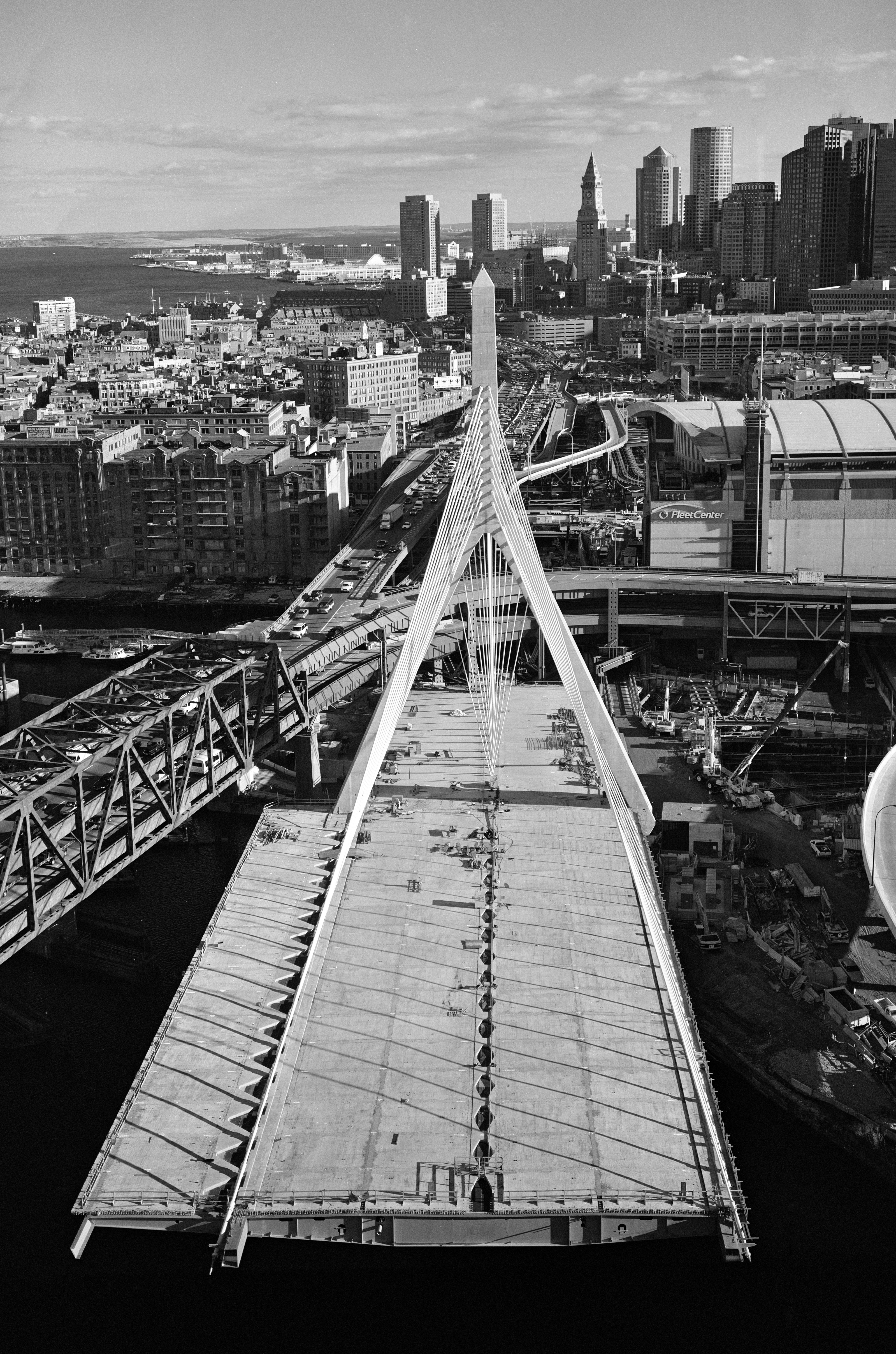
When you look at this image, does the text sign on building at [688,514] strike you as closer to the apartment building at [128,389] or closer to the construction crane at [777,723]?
the construction crane at [777,723]

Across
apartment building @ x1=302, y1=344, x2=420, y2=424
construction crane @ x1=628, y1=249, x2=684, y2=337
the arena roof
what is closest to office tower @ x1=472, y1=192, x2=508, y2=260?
construction crane @ x1=628, y1=249, x2=684, y2=337

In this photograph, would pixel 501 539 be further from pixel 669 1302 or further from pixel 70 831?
pixel 669 1302

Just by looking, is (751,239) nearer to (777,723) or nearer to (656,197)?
(656,197)

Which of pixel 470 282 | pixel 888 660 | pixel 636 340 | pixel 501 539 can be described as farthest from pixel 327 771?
pixel 470 282

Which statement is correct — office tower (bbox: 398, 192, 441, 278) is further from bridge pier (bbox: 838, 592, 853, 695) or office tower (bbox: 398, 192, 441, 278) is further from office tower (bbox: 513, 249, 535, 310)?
bridge pier (bbox: 838, 592, 853, 695)

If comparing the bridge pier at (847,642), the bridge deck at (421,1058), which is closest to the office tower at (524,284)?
the bridge pier at (847,642)

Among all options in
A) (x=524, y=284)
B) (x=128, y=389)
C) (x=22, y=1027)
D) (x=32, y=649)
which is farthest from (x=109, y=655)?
(x=524, y=284)
